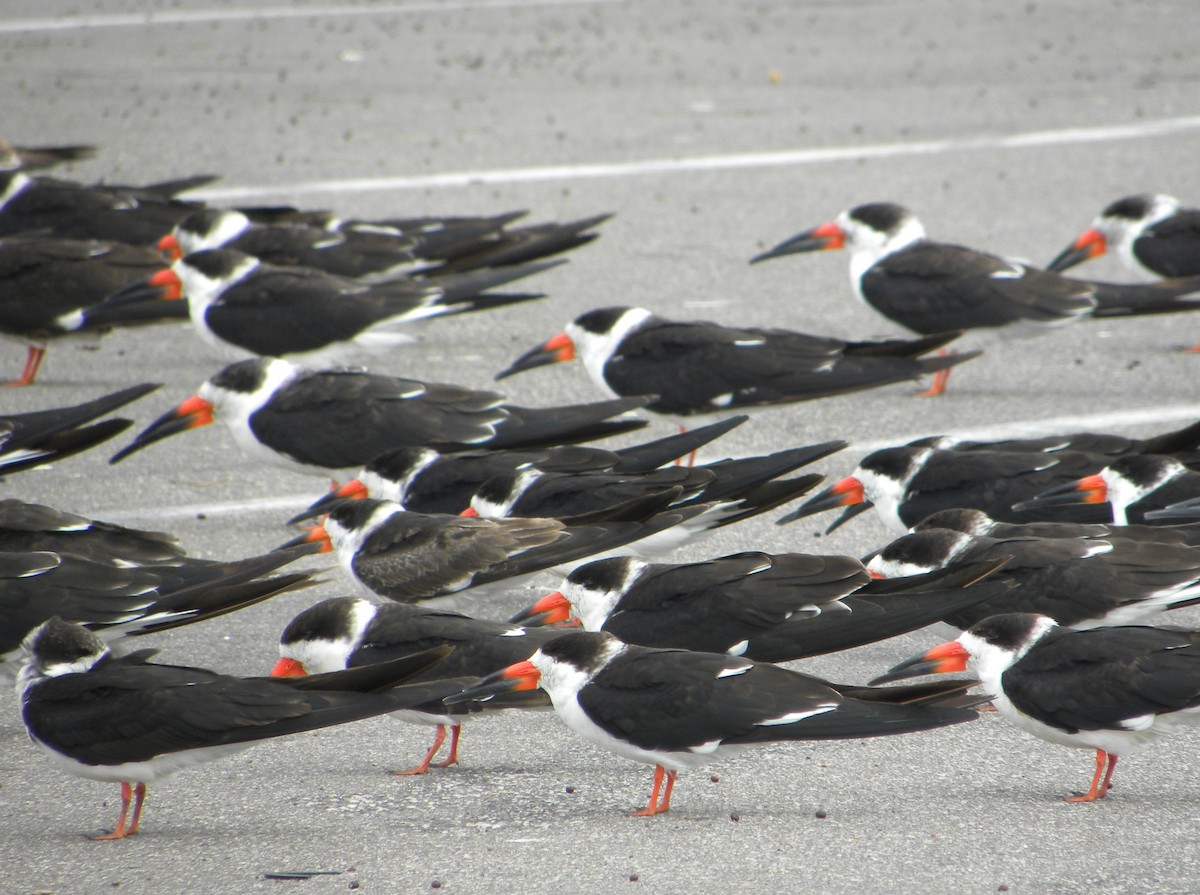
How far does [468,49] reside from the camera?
14898 millimetres

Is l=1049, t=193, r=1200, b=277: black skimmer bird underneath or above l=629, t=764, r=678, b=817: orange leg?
above

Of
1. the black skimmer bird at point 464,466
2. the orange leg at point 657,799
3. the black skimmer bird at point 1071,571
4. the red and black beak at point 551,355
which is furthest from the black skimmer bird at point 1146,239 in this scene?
the orange leg at point 657,799

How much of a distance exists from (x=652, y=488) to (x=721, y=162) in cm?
636

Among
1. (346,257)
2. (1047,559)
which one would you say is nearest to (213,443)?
(346,257)

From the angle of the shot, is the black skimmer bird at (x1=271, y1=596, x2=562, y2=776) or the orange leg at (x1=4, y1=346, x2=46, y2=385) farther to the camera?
the orange leg at (x1=4, y1=346, x2=46, y2=385)

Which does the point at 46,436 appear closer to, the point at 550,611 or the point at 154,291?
the point at 154,291

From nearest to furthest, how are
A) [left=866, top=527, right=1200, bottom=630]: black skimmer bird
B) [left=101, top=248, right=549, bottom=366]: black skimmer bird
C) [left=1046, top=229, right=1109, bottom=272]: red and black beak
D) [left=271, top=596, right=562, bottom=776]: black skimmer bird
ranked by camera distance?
1. [left=271, top=596, right=562, bottom=776]: black skimmer bird
2. [left=866, top=527, right=1200, bottom=630]: black skimmer bird
3. [left=101, top=248, right=549, bottom=366]: black skimmer bird
4. [left=1046, top=229, right=1109, bottom=272]: red and black beak

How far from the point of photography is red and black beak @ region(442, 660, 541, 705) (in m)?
4.32

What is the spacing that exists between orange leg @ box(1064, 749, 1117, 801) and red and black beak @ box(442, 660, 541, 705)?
4.93 ft

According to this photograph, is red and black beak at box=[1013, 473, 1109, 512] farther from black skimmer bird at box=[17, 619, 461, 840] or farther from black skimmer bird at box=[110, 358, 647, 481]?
black skimmer bird at box=[17, 619, 461, 840]

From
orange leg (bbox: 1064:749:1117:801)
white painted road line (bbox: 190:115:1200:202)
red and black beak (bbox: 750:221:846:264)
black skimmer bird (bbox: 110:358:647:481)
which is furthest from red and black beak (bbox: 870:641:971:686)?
white painted road line (bbox: 190:115:1200:202)

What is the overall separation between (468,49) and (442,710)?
11427 mm

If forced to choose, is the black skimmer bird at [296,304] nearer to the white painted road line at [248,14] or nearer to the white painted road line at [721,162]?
the white painted road line at [721,162]

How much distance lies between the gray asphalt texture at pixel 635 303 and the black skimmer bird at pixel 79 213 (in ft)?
1.99
